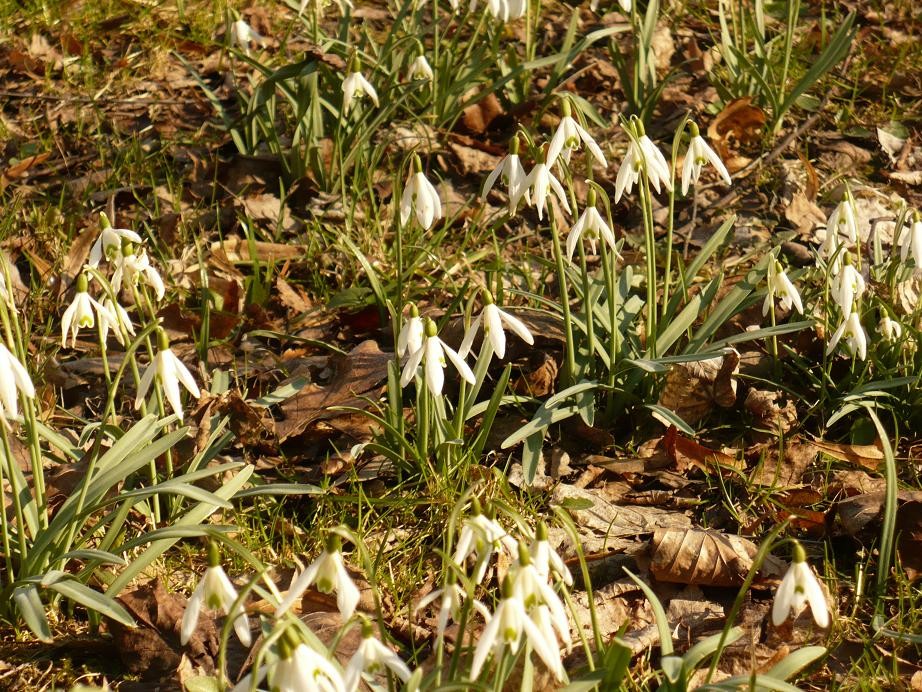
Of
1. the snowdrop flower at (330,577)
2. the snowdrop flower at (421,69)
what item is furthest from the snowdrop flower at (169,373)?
the snowdrop flower at (421,69)

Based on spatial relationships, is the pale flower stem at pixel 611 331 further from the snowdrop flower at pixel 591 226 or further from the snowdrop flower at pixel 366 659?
the snowdrop flower at pixel 366 659

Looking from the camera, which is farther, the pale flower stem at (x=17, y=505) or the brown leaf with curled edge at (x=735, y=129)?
the brown leaf with curled edge at (x=735, y=129)

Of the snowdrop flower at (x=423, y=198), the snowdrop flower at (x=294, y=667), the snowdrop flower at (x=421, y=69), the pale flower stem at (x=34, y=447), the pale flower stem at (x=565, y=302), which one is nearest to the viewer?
the snowdrop flower at (x=294, y=667)

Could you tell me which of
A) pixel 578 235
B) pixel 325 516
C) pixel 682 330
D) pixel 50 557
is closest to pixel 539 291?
pixel 682 330

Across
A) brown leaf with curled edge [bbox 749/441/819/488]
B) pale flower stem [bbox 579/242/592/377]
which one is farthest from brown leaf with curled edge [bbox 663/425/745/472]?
pale flower stem [bbox 579/242/592/377]

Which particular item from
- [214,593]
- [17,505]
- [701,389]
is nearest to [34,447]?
[17,505]

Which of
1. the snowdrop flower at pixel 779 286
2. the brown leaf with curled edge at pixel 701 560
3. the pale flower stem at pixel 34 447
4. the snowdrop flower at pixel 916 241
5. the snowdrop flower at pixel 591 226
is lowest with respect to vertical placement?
the brown leaf with curled edge at pixel 701 560

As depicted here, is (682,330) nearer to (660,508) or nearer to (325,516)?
(660,508)
